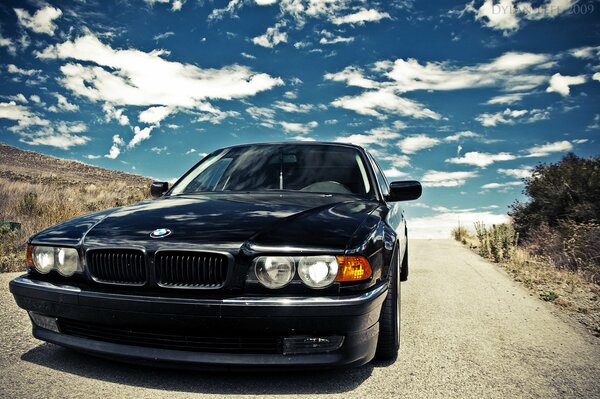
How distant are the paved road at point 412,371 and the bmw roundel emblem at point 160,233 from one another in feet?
2.76

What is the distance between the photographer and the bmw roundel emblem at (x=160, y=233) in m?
2.83

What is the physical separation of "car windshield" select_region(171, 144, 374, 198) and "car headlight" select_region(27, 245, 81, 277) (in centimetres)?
147

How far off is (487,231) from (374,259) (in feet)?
41.0

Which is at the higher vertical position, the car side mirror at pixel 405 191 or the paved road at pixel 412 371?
the car side mirror at pixel 405 191

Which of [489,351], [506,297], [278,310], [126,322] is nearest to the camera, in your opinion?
[278,310]

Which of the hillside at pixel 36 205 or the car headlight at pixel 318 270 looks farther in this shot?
the hillside at pixel 36 205

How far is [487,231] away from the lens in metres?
14.4

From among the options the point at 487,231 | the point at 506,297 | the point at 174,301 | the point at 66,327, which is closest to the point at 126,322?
the point at 174,301

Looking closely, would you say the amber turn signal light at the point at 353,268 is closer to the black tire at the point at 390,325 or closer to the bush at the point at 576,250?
the black tire at the point at 390,325

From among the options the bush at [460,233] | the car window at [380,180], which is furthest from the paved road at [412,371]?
the bush at [460,233]

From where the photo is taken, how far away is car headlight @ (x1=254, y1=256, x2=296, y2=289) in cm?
263

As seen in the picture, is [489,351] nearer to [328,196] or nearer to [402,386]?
[402,386]

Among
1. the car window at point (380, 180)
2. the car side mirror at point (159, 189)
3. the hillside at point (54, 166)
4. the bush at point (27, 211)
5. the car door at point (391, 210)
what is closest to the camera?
the car door at point (391, 210)

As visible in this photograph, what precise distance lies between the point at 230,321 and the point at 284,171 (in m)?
2.05
